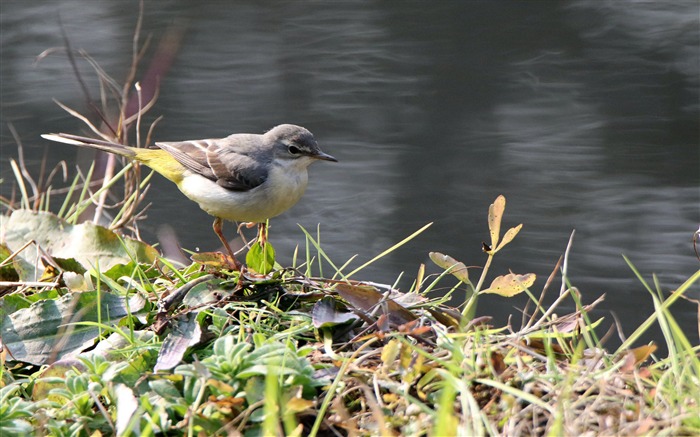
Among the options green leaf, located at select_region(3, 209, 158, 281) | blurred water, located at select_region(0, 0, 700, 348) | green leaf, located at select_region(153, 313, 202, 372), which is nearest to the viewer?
green leaf, located at select_region(153, 313, 202, 372)

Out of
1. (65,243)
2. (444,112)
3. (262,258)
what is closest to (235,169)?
(65,243)

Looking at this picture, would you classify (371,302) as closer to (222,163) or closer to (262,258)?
(262,258)

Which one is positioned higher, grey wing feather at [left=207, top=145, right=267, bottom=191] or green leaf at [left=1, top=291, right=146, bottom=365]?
grey wing feather at [left=207, top=145, right=267, bottom=191]

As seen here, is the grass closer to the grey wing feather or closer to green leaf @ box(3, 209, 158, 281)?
green leaf @ box(3, 209, 158, 281)

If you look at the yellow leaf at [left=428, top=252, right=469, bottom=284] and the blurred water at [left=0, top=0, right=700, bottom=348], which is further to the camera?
the blurred water at [left=0, top=0, right=700, bottom=348]

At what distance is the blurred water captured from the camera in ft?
22.4

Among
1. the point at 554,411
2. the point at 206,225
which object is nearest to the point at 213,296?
the point at 554,411

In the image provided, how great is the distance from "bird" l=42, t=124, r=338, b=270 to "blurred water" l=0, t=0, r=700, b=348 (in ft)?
6.72

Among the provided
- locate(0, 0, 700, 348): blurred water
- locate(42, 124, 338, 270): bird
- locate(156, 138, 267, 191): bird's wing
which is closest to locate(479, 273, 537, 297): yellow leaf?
locate(42, 124, 338, 270): bird

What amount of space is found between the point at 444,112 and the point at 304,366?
19.5 feet

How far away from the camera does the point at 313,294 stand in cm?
325

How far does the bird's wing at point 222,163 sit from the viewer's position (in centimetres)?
417

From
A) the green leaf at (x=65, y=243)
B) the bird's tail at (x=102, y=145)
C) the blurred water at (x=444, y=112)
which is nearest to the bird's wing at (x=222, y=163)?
the bird's tail at (x=102, y=145)

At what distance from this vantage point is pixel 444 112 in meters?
8.36
